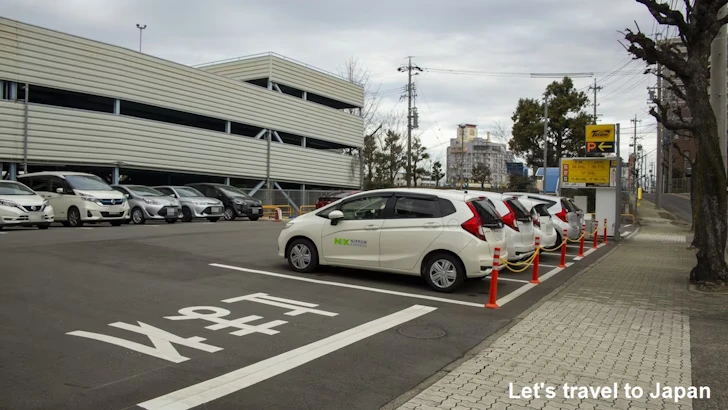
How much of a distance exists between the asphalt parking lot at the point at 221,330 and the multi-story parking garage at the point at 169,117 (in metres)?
18.5

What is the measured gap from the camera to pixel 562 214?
15195 mm

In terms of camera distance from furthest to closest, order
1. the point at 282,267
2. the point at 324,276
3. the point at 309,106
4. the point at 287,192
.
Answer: the point at 309,106
the point at 287,192
the point at 282,267
the point at 324,276

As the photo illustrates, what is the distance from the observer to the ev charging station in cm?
2033

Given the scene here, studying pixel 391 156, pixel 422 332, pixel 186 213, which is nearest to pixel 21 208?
pixel 186 213

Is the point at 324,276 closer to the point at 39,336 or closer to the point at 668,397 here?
the point at 39,336

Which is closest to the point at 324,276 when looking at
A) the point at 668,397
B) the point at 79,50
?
A: the point at 668,397

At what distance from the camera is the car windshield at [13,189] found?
15.7 metres

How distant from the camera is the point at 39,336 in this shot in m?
5.38

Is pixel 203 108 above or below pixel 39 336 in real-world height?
above

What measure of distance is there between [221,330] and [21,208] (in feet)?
41.8

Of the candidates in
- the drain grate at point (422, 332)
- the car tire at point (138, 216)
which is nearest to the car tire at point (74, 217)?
the car tire at point (138, 216)

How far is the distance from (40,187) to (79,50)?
491 inches

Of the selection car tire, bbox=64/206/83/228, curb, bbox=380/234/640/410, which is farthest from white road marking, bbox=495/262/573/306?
car tire, bbox=64/206/83/228

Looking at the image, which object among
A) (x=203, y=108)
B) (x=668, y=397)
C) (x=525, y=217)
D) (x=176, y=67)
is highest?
(x=176, y=67)
